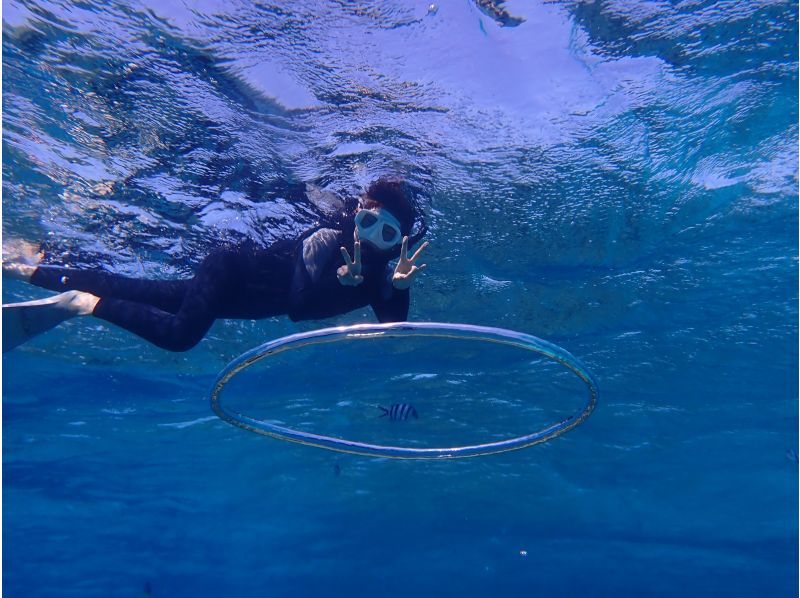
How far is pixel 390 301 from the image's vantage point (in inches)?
284

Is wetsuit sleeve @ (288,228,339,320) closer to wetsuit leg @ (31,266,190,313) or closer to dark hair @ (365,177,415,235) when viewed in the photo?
dark hair @ (365,177,415,235)

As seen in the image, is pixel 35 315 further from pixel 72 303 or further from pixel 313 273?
pixel 313 273

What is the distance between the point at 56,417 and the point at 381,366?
A: 14.5 meters

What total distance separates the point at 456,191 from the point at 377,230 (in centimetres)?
366

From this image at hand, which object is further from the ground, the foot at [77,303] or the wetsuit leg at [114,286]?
the wetsuit leg at [114,286]

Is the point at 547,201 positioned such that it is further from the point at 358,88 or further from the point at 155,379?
the point at 155,379

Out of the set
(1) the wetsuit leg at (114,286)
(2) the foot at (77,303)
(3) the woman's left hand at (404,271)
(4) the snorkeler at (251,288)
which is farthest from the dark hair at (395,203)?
(2) the foot at (77,303)

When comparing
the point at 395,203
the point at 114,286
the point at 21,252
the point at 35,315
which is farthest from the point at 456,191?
the point at 21,252

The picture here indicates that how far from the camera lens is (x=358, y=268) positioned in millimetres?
6566

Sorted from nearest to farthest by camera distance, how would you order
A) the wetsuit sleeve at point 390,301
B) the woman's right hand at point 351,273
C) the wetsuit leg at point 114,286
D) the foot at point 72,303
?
the woman's right hand at point 351,273, the foot at point 72,303, the wetsuit sleeve at point 390,301, the wetsuit leg at point 114,286

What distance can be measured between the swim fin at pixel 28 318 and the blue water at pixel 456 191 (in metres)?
3.26

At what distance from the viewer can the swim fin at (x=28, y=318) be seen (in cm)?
623

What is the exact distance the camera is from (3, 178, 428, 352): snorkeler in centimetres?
663

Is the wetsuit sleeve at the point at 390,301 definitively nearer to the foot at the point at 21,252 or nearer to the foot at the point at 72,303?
the foot at the point at 72,303
